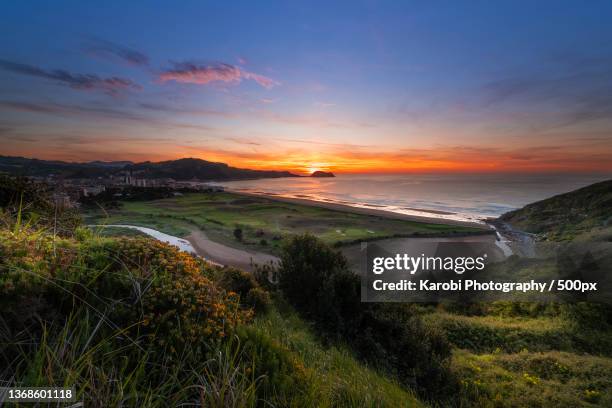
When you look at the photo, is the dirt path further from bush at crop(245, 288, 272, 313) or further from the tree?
bush at crop(245, 288, 272, 313)

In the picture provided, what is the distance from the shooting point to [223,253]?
87.8 ft

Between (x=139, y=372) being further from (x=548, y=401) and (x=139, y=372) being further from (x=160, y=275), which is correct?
(x=548, y=401)

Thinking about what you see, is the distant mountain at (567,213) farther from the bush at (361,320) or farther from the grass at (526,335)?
the bush at (361,320)

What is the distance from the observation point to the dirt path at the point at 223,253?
81.5 feet

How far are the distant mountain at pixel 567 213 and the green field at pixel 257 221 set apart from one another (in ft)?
26.1

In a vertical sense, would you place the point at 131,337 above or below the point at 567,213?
above

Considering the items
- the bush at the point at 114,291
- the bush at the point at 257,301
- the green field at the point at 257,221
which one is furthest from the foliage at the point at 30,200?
the green field at the point at 257,221

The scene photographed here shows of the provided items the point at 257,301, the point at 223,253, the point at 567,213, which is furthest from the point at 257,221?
the point at 567,213

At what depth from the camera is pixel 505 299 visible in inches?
660

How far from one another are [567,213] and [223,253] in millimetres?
41100

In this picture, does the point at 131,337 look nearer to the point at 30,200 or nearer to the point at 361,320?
the point at 30,200

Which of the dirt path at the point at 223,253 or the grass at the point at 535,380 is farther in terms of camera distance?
the dirt path at the point at 223,253

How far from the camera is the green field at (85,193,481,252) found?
99.5 ft

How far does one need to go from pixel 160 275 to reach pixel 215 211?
4070 cm
